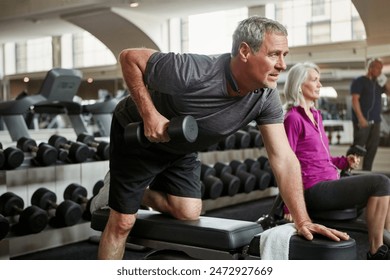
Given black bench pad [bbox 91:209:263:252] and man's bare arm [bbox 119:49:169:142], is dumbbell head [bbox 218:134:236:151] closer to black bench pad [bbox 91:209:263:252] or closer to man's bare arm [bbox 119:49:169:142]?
black bench pad [bbox 91:209:263:252]

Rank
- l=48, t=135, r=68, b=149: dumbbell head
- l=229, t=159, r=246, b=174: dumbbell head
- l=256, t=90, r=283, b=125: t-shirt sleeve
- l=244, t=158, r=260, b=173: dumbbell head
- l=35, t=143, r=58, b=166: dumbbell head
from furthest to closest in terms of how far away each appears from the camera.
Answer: l=244, t=158, r=260, b=173: dumbbell head < l=229, t=159, r=246, b=174: dumbbell head < l=48, t=135, r=68, b=149: dumbbell head < l=35, t=143, r=58, b=166: dumbbell head < l=256, t=90, r=283, b=125: t-shirt sleeve

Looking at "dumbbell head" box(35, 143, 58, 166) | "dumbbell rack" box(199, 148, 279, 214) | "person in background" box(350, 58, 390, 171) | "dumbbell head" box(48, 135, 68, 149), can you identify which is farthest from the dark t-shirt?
"dumbbell head" box(48, 135, 68, 149)

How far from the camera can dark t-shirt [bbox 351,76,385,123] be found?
7.04 ft

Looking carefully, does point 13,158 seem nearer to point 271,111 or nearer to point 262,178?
point 271,111

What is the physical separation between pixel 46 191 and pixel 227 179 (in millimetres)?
1076

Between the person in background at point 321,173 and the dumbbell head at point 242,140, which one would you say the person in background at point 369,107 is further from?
the dumbbell head at point 242,140

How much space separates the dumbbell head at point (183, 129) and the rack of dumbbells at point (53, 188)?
3.30 ft

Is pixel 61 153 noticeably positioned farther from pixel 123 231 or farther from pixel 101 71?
pixel 123 231

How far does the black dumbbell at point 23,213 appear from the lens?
209 centimetres

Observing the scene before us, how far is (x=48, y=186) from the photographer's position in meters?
2.46

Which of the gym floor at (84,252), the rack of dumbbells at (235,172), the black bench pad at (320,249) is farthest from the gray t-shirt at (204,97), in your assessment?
the rack of dumbbells at (235,172)

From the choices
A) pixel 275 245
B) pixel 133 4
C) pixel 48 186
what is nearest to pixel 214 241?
pixel 275 245

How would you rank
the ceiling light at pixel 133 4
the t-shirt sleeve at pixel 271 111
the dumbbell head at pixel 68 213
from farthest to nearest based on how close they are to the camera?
the dumbbell head at pixel 68 213 < the ceiling light at pixel 133 4 < the t-shirt sleeve at pixel 271 111
